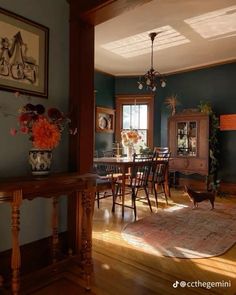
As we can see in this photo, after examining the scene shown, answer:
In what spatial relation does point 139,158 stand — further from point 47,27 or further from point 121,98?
point 121,98

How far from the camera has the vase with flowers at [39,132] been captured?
76.1 inches

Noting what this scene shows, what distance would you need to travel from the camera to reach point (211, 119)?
5.70 meters

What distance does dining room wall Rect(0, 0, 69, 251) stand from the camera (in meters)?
2.06

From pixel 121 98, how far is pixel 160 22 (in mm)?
3120

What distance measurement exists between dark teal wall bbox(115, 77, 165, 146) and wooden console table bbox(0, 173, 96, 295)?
4.72 metres

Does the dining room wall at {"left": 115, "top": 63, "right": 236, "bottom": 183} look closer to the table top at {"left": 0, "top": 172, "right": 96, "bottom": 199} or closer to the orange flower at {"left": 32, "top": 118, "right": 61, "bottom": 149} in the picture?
the table top at {"left": 0, "top": 172, "right": 96, "bottom": 199}

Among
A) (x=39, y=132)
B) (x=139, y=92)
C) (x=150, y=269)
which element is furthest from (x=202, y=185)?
(x=39, y=132)

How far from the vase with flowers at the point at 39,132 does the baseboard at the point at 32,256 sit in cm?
68

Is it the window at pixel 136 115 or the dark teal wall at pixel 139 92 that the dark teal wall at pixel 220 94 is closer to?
the dark teal wall at pixel 139 92

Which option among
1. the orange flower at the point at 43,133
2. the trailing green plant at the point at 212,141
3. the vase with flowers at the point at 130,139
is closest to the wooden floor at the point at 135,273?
the orange flower at the point at 43,133

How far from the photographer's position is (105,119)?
6.69m

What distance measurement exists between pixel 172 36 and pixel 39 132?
3.41m

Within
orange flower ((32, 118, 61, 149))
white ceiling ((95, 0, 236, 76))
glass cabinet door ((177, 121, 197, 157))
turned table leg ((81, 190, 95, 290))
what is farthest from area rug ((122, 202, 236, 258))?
white ceiling ((95, 0, 236, 76))

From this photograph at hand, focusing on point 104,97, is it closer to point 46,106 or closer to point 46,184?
Result: point 46,106
